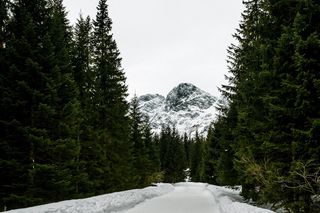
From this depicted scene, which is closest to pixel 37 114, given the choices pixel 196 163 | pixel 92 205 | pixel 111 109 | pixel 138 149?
pixel 92 205

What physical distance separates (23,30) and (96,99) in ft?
34.8

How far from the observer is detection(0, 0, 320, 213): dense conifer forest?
12.6m

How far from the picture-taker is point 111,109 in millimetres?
29281

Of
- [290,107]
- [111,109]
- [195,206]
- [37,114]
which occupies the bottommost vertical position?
[195,206]

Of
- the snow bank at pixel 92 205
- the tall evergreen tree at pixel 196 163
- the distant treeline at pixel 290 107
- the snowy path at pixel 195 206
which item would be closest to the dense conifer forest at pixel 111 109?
the distant treeline at pixel 290 107

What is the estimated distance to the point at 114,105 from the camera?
29.6 m

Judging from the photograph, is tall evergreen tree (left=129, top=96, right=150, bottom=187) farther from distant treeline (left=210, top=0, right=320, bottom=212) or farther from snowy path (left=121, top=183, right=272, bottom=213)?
distant treeline (left=210, top=0, right=320, bottom=212)

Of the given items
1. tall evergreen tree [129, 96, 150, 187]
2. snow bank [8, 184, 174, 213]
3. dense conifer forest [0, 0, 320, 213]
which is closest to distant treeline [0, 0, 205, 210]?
dense conifer forest [0, 0, 320, 213]

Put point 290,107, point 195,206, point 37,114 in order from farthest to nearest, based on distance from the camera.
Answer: point 195,206 < point 37,114 < point 290,107

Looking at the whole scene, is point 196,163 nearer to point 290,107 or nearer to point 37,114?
point 37,114

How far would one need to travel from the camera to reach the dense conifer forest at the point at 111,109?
41.3 ft

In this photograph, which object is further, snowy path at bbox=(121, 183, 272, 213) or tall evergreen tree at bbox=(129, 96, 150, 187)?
tall evergreen tree at bbox=(129, 96, 150, 187)

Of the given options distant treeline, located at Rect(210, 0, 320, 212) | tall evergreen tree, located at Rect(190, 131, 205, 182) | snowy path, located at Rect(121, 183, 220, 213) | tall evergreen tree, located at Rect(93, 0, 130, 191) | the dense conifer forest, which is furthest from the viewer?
tall evergreen tree, located at Rect(190, 131, 205, 182)

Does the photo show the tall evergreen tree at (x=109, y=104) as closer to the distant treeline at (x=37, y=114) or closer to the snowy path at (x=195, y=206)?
the distant treeline at (x=37, y=114)
